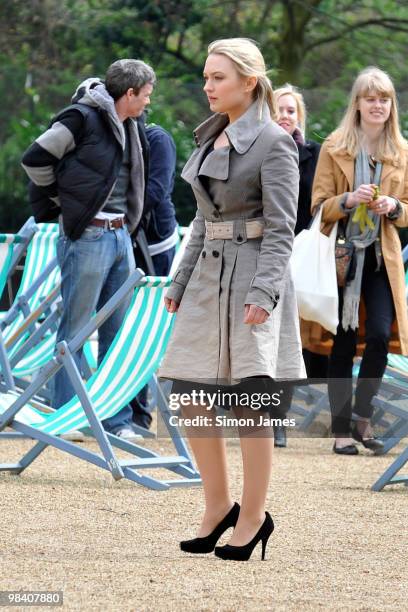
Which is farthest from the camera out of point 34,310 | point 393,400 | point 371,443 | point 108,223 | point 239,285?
point 34,310

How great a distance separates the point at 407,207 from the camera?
7.26m

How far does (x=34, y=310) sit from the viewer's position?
7.97 m

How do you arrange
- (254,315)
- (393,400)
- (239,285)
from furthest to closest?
(393,400) < (239,285) < (254,315)

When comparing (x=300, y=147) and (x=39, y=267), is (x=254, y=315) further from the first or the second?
(x=39, y=267)

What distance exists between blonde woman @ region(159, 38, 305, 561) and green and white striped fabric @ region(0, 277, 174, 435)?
5.21 ft

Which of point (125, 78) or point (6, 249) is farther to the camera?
point (6, 249)

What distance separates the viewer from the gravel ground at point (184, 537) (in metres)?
4.02

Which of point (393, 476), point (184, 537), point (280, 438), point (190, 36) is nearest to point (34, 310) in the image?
point (280, 438)

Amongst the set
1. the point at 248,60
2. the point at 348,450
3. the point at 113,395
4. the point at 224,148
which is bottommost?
the point at 348,450

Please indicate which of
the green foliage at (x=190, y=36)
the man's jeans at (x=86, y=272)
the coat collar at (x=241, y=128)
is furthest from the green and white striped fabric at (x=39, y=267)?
the green foliage at (x=190, y=36)

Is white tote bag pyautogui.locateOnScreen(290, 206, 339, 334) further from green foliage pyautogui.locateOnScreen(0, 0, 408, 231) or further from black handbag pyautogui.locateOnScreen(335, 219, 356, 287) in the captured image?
green foliage pyautogui.locateOnScreen(0, 0, 408, 231)

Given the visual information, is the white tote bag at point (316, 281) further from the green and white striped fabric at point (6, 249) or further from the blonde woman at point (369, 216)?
the green and white striped fabric at point (6, 249)

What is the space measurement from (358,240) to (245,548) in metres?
3.04

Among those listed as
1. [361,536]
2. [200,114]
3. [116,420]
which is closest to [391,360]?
[116,420]
